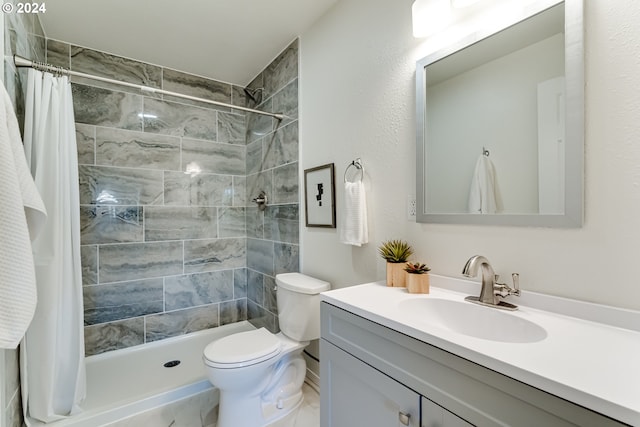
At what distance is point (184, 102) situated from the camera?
2.48 meters

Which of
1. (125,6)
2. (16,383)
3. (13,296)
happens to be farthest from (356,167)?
(16,383)

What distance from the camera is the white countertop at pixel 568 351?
49 centimetres

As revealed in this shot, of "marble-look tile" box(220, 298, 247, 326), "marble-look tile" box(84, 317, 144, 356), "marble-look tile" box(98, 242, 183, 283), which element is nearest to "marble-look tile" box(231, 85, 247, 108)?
"marble-look tile" box(98, 242, 183, 283)

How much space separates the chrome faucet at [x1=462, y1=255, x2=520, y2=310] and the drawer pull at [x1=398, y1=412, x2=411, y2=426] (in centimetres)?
45

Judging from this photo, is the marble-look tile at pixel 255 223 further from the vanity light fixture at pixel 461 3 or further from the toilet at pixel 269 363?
the vanity light fixture at pixel 461 3

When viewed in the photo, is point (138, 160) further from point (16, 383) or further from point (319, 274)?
point (319, 274)

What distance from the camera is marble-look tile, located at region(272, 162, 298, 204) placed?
2088 millimetres

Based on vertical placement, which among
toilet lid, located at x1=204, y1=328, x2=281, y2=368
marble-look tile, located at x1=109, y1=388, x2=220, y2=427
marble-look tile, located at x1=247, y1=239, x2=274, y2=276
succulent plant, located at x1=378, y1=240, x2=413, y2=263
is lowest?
marble-look tile, located at x1=109, y1=388, x2=220, y2=427

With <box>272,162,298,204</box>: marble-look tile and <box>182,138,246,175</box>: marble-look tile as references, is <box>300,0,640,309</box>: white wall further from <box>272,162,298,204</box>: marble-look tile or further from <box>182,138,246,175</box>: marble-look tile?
<box>182,138,246,175</box>: marble-look tile

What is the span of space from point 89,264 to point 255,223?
4.19 feet

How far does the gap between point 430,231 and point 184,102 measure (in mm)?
2370

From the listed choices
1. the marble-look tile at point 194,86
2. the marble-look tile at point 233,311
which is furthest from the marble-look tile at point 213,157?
the marble-look tile at point 233,311

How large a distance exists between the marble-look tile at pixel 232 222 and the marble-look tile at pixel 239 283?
1.18 feet

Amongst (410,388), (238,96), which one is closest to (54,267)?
(410,388)
